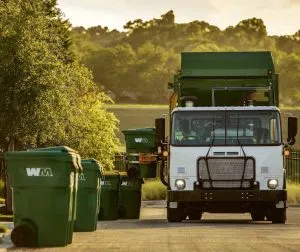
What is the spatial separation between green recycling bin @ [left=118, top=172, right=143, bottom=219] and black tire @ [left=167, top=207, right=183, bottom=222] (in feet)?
17.3

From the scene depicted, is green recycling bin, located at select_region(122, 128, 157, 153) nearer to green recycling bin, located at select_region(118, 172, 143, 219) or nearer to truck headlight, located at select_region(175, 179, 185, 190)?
green recycling bin, located at select_region(118, 172, 143, 219)

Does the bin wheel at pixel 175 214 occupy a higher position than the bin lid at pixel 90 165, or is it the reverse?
the bin lid at pixel 90 165

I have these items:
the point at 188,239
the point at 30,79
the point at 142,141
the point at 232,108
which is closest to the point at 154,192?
the point at 30,79

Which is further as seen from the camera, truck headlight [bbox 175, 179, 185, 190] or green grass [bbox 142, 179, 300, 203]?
green grass [bbox 142, 179, 300, 203]

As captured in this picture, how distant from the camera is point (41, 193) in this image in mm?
18469

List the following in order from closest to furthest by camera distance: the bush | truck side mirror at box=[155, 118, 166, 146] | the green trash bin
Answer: the green trash bin → truck side mirror at box=[155, 118, 166, 146] → the bush

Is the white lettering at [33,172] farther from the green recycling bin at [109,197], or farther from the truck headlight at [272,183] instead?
the green recycling bin at [109,197]

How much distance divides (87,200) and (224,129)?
215 inches

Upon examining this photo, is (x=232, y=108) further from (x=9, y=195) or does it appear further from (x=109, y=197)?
(x=9, y=195)

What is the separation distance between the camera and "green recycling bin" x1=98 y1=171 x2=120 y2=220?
3216cm

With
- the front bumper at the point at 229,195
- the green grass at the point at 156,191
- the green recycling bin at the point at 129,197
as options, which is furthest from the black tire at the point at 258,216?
the green grass at the point at 156,191

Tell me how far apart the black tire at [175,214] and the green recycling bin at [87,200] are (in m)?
5.07

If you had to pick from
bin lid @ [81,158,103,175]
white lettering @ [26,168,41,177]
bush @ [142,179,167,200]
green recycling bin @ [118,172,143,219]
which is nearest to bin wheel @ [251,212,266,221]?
green recycling bin @ [118,172,143,219]

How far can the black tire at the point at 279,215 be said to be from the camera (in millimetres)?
28297
